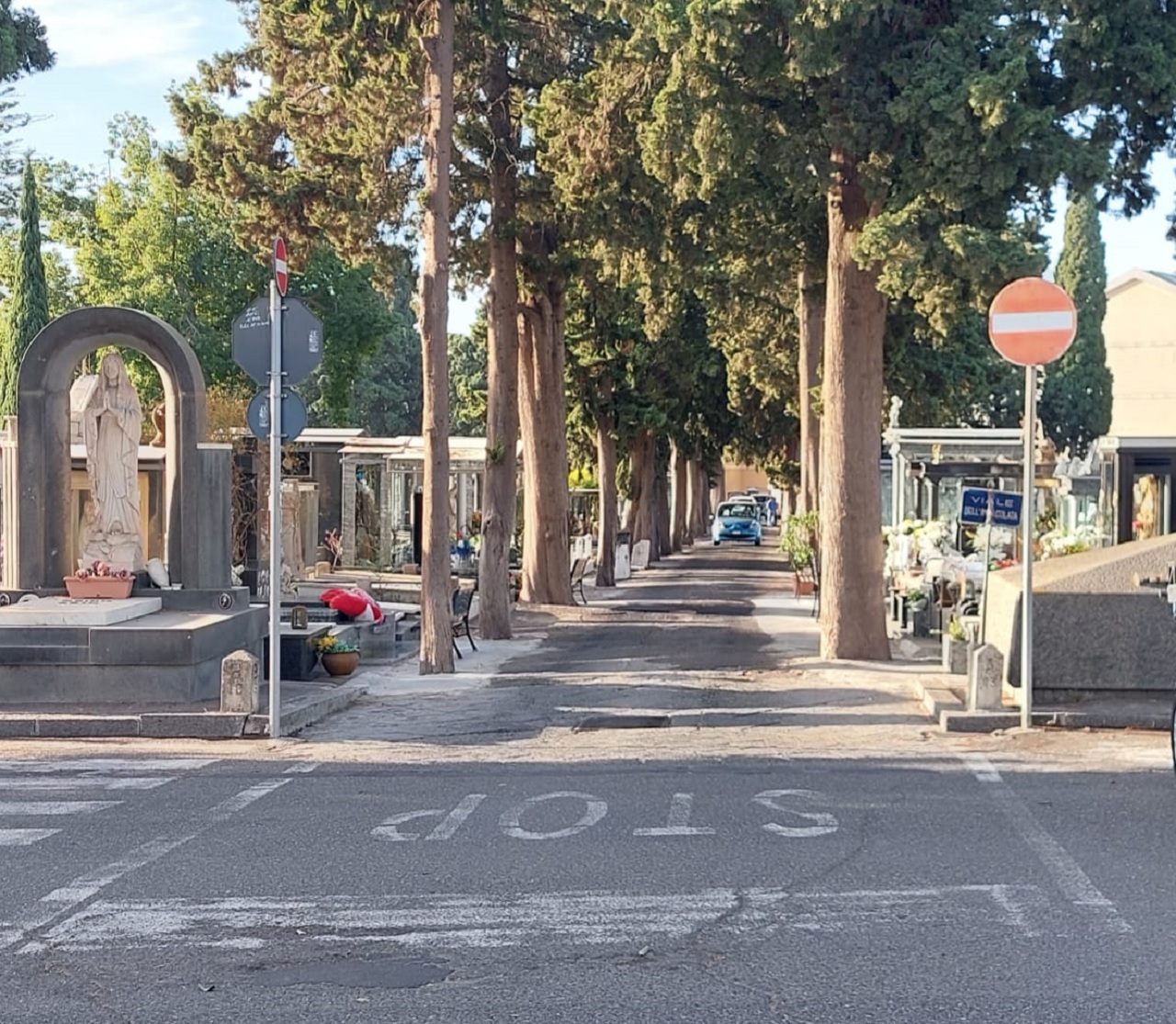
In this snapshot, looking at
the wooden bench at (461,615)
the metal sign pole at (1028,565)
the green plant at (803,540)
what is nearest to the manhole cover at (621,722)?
the metal sign pole at (1028,565)

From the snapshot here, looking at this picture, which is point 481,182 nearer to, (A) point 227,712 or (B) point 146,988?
(A) point 227,712

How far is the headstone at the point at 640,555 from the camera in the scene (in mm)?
43781

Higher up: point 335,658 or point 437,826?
point 335,658

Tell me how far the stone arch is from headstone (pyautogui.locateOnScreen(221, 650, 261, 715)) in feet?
11.5

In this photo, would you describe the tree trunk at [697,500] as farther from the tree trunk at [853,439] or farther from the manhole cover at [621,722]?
the manhole cover at [621,722]

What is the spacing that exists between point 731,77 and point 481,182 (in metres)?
7.60

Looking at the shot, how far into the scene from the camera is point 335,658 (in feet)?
55.8

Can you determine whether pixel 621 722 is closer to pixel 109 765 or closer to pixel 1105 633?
pixel 1105 633

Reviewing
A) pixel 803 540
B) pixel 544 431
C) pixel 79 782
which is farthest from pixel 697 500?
pixel 79 782

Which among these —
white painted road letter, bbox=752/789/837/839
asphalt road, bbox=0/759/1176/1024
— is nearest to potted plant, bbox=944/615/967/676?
asphalt road, bbox=0/759/1176/1024

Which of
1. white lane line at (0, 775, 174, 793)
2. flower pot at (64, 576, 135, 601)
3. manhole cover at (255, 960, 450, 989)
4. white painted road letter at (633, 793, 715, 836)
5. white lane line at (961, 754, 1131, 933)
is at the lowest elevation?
manhole cover at (255, 960, 450, 989)

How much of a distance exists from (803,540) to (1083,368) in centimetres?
3569

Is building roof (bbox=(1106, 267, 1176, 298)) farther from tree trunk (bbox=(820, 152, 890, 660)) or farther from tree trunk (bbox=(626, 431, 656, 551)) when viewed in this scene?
tree trunk (bbox=(820, 152, 890, 660))

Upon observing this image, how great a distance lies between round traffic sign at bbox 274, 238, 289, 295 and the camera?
40.9 feet
